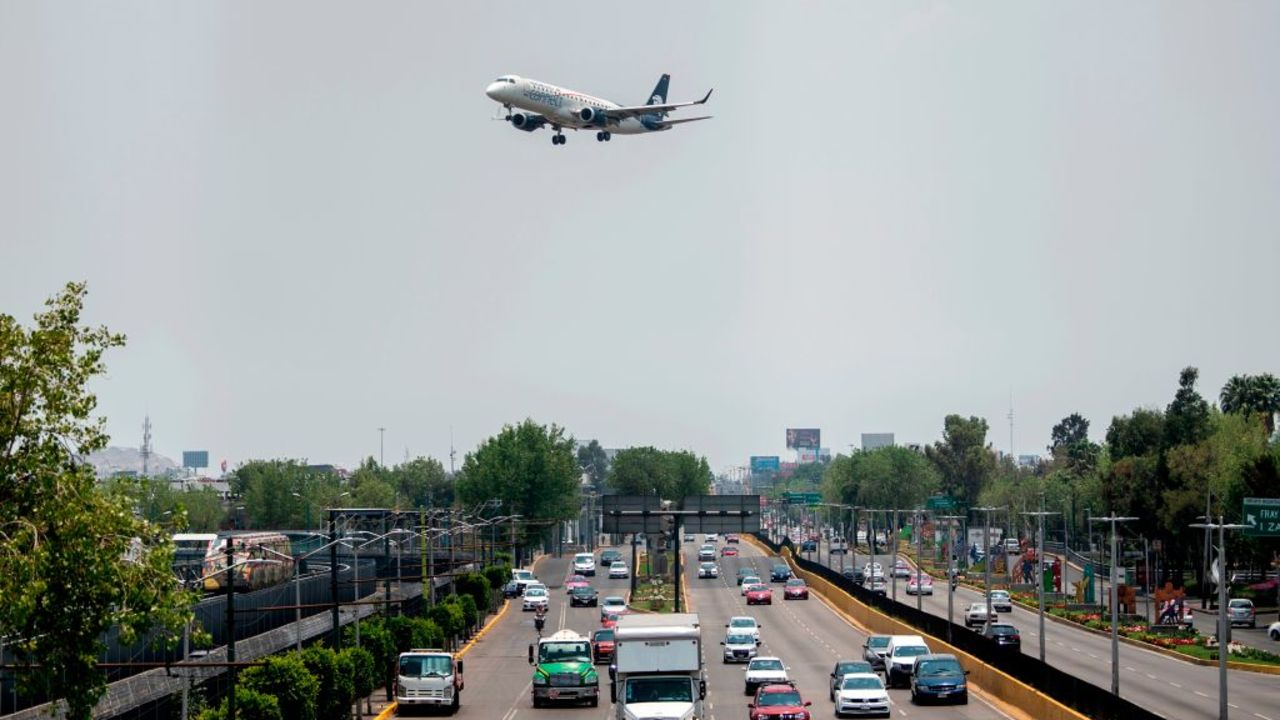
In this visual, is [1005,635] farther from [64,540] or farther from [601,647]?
[64,540]

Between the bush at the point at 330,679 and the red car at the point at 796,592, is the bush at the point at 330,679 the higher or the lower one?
the higher one

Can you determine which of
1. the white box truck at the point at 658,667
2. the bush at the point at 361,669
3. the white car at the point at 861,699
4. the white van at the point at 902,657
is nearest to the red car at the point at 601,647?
the white van at the point at 902,657

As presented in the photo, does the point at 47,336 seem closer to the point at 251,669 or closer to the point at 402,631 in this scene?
the point at 251,669

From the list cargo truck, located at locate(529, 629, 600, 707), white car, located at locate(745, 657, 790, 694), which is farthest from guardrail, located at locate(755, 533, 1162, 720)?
cargo truck, located at locate(529, 629, 600, 707)

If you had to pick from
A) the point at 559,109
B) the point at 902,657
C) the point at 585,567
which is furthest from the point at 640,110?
the point at 585,567

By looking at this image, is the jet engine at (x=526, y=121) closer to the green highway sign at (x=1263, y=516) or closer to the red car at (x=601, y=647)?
the red car at (x=601, y=647)

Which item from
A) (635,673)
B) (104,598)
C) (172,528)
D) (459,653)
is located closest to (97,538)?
(104,598)

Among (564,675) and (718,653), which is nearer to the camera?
(564,675)
